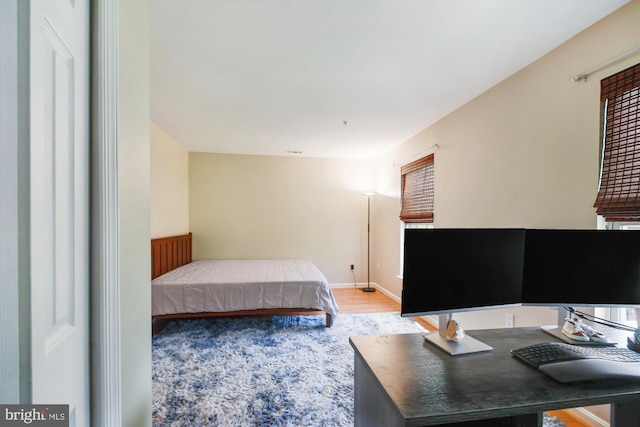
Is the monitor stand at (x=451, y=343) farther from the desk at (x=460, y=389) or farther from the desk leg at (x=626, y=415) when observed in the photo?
the desk leg at (x=626, y=415)

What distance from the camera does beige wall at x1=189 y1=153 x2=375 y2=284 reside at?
191 inches

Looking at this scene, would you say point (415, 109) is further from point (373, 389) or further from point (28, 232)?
point (28, 232)

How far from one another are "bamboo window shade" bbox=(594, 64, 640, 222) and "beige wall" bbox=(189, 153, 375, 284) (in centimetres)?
381

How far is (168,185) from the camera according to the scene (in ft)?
12.7

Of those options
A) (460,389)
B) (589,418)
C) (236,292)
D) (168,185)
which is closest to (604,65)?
(460,389)

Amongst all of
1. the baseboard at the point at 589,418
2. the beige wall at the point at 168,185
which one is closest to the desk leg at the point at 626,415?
the baseboard at the point at 589,418

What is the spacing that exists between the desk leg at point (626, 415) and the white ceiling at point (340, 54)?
6.64 feet

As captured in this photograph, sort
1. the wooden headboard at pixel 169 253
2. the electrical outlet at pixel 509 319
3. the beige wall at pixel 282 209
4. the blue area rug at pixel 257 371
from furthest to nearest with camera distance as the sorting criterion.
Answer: the beige wall at pixel 282 209
the wooden headboard at pixel 169 253
the electrical outlet at pixel 509 319
the blue area rug at pixel 257 371

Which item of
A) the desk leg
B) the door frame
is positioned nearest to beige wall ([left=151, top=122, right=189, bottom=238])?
the door frame

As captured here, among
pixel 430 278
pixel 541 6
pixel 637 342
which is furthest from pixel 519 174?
pixel 430 278

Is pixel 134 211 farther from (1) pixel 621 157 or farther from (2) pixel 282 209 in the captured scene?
(2) pixel 282 209

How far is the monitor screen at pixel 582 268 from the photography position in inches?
48.2

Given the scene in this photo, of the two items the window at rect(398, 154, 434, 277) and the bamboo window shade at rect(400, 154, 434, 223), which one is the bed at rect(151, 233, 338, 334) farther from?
the bamboo window shade at rect(400, 154, 434, 223)

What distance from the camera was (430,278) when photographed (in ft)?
3.71
